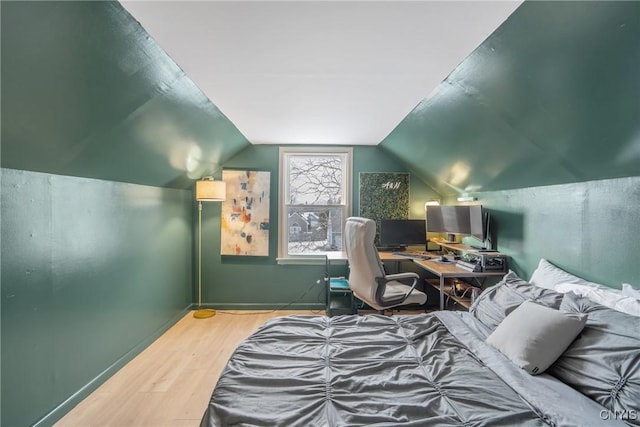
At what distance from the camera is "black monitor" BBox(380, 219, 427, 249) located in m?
3.82

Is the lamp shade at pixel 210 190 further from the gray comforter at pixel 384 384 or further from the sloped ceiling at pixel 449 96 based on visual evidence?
the gray comforter at pixel 384 384

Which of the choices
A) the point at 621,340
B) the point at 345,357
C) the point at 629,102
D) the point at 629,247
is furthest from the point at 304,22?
the point at 629,247

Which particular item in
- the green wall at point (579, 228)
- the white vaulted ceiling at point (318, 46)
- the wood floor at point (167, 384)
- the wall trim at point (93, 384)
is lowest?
the wood floor at point (167, 384)

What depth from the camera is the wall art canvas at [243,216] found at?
3.95m

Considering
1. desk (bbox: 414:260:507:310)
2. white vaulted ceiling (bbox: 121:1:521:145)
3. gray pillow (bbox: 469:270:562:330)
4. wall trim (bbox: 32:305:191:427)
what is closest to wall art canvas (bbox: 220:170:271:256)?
wall trim (bbox: 32:305:191:427)

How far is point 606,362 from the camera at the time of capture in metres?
1.14

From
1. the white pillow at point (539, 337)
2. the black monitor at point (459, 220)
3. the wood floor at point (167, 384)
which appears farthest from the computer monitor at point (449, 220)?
the wood floor at point (167, 384)

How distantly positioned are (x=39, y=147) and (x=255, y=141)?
2.42 meters

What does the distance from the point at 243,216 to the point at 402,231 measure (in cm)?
212

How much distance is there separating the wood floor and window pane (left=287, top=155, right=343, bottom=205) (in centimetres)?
180

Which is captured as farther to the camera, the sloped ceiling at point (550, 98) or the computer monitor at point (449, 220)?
the computer monitor at point (449, 220)

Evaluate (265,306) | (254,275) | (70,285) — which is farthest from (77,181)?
(265,306)

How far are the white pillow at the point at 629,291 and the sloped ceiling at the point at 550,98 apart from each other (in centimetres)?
59

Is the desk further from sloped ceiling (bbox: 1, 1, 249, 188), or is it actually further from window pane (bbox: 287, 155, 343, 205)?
sloped ceiling (bbox: 1, 1, 249, 188)
